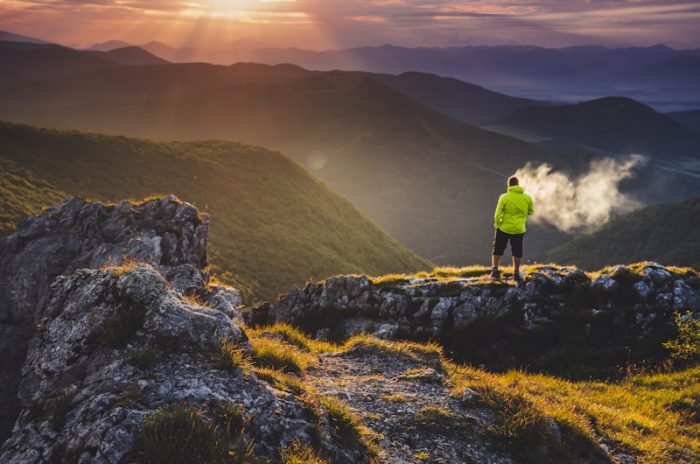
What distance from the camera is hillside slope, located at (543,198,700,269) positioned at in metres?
138

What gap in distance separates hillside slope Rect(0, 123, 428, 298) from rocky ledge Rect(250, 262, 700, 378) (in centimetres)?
3512

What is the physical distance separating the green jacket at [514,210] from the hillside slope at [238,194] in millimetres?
40581

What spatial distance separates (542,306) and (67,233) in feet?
84.6

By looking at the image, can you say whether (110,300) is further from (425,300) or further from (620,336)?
(620,336)

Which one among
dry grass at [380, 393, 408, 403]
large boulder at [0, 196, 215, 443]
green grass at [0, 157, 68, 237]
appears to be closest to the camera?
dry grass at [380, 393, 408, 403]

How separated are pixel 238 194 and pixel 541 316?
72.1 metres

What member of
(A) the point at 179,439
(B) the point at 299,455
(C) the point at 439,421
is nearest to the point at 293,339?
(C) the point at 439,421

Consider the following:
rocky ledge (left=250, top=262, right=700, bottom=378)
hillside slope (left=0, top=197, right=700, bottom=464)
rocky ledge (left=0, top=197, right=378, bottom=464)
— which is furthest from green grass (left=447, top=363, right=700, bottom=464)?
rocky ledge (left=0, top=197, right=378, bottom=464)

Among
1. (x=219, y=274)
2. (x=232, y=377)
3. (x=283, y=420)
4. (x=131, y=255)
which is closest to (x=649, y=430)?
(x=283, y=420)

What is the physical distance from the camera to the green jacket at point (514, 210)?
786 inches

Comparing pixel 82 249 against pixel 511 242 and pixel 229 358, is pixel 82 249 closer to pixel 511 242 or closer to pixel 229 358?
pixel 229 358

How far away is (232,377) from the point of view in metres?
9.44

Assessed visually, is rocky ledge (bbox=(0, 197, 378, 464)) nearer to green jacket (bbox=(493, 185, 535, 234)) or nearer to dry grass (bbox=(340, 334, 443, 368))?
dry grass (bbox=(340, 334, 443, 368))

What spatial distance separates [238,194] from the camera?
83.6m
